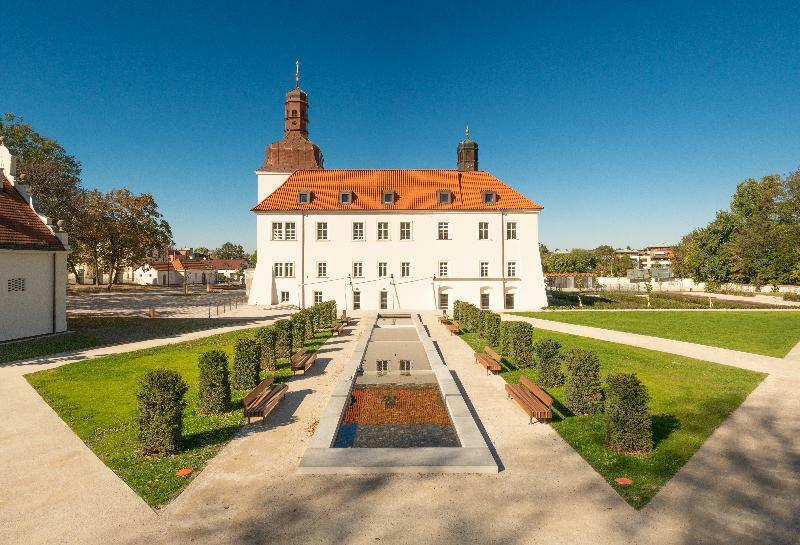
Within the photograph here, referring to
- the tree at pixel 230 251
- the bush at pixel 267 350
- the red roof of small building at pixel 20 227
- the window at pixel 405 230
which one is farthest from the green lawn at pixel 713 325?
the tree at pixel 230 251

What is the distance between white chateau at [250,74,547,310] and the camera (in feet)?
120

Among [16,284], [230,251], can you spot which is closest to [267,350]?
[16,284]

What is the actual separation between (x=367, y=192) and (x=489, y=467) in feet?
110

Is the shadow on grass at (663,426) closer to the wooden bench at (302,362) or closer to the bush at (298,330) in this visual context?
the wooden bench at (302,362)

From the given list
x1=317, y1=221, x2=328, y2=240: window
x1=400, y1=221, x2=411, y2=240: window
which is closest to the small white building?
x1=317, y1=221, x2=328, y2=240: window

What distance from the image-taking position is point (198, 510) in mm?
6090

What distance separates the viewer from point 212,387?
10227 mm

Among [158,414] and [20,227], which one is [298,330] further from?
[20,227]

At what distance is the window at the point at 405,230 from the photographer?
3688cm

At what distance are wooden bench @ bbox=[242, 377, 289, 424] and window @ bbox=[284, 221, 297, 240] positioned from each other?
1062 inches

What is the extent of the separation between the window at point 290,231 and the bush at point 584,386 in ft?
99.0

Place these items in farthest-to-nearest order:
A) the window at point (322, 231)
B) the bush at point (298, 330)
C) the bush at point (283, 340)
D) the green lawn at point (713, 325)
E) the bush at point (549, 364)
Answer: the window at point (322, 231), the green lawn at point (713, 325), the bush at point (298, 330), the bush at point (283, 340), the bush at point (549, 364)

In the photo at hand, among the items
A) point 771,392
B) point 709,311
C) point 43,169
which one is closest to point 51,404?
point 771,392

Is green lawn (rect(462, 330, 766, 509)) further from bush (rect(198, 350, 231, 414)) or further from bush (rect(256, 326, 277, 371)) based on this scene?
bush (rect(256, 326, 277, 371))
